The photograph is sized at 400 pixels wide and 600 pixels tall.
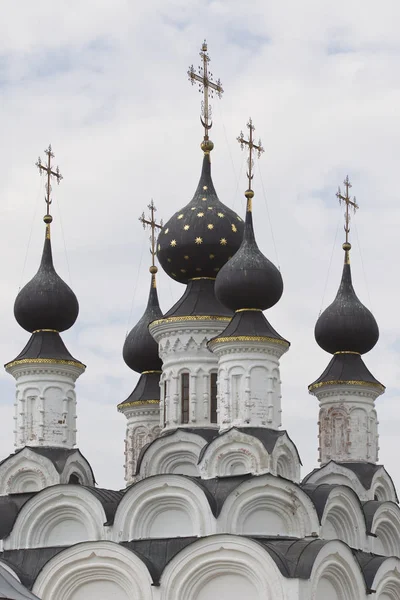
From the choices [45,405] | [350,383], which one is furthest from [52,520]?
[350,383]

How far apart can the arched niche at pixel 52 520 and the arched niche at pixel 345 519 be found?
3.76 meters

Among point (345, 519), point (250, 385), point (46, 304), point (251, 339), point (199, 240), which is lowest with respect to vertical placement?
point (345, 519)

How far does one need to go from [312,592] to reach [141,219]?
11316mm

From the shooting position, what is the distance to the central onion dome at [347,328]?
90.2 feet

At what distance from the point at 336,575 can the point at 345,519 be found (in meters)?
1.99

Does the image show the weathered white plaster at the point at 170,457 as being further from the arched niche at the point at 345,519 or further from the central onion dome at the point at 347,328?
the central onion dome at the point at 347,328

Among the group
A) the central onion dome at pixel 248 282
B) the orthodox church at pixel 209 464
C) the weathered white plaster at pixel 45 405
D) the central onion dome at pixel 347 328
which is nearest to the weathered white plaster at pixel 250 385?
the orthodox church at pixel 209 464

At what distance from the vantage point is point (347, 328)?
2750 cm

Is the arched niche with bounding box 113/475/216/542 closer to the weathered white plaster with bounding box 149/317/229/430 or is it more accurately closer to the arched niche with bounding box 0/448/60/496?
the arched niche with bounding box 0/448/60/496

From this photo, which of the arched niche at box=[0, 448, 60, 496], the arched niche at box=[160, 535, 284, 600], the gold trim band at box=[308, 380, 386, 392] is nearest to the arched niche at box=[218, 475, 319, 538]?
the arched niche at box=[160, 535, 284, 600]

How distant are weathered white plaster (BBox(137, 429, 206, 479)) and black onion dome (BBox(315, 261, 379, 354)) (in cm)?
367

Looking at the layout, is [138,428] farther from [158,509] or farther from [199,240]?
[158,509]

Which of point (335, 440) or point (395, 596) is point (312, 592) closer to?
point (395, 596)

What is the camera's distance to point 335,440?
27141 mm
